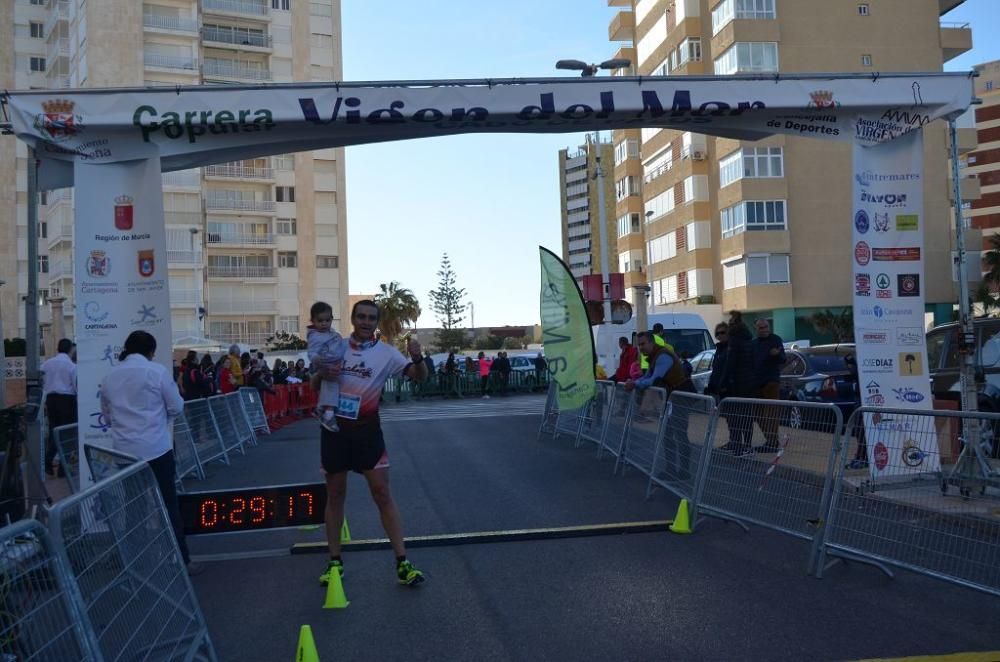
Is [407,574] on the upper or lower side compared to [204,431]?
lower

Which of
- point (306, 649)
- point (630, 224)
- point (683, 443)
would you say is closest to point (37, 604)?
point (306, 649)

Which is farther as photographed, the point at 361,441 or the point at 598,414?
the point at 598,414

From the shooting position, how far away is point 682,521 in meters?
8.53

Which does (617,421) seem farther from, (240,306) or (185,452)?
(240,306)

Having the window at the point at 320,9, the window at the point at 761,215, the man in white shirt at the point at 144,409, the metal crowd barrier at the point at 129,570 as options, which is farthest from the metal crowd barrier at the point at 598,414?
the window at the point at 320,9

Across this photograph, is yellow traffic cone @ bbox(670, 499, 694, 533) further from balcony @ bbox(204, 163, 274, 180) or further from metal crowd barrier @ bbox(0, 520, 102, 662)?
balcony @ bbox(204, 163, 274, 180)

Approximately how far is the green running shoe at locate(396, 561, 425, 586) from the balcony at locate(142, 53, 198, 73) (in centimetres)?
6252

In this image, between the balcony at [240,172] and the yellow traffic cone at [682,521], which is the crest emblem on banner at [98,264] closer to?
the yellow traffic cone at [682,521]

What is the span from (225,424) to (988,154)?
83.1 metres

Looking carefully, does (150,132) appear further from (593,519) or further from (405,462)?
(405,462)

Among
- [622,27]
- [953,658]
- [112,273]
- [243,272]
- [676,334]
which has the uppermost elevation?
[622,27]

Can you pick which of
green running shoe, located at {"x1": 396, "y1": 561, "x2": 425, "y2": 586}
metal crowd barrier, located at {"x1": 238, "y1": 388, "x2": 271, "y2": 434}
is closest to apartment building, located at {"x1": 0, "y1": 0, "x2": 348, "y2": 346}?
metal crowd barrier, located at {"x1": 238, "y1": 388, "x2": 271, "y2": 434}

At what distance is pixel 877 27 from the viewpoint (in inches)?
1943

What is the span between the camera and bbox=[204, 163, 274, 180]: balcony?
6519 centimetres
